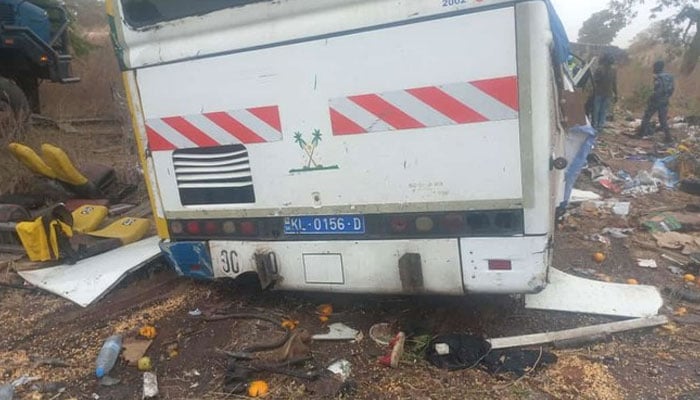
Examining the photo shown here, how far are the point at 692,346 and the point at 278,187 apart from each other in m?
2.76

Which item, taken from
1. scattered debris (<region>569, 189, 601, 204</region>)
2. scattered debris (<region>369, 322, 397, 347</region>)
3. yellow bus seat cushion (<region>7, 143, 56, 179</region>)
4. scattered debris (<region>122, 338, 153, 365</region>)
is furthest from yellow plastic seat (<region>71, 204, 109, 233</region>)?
scattered debris (<region>569, 189, 601, 204</region>)

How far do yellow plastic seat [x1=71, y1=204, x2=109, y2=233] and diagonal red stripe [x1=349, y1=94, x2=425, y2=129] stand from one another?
4.08 meters

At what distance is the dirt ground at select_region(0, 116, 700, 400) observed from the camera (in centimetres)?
302

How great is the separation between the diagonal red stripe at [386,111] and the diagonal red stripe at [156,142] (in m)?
1.33

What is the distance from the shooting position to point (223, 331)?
3.77 meters

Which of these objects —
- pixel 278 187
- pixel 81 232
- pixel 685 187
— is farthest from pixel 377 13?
pixel 685 187

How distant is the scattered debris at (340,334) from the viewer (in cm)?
360

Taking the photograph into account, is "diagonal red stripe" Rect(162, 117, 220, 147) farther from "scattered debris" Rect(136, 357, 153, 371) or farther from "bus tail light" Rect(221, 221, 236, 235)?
"scattered debris" Rect(136, 357, 153, 371)

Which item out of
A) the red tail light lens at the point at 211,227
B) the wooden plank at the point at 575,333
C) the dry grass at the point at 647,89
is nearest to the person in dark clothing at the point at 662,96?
the dry grass at the point at 647,89

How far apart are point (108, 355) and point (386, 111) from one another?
2.37m

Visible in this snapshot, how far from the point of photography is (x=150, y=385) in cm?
318

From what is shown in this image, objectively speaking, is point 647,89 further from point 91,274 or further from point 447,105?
point 91,274

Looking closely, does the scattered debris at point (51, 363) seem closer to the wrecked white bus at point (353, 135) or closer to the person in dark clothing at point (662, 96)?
the wrecked white bus at point (353, 135)

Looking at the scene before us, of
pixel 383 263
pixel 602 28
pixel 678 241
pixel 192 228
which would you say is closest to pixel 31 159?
pixel 192 228
